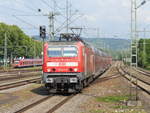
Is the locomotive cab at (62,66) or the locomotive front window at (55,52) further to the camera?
the locomotive front window at (55,52)

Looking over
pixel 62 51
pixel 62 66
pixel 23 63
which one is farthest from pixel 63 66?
pixel 23 63

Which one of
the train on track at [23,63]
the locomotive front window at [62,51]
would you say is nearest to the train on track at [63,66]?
the locomotive front window at [62,51]

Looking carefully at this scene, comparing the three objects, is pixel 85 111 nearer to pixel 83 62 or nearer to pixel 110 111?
pixel 110 111

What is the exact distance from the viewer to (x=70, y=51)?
68.1ft

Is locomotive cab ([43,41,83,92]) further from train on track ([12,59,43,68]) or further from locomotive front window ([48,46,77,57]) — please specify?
train on track ([12,59,43,68])

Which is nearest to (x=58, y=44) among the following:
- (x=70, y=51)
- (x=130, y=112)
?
(x=70, y=51)

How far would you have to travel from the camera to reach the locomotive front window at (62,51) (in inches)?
814

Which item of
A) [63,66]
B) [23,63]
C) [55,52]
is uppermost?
[55,52]

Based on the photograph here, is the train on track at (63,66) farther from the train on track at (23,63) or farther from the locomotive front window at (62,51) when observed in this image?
the train on track at (23,63)

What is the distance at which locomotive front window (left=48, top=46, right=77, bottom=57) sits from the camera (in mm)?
20672

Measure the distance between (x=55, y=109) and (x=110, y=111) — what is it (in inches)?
89.7

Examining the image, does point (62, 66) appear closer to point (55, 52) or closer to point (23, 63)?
point (55, 52)

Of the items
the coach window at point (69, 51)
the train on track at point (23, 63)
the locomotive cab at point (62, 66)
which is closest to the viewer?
the locomotive cab at point (62, 66)

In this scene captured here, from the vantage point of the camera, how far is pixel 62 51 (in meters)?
20.7
